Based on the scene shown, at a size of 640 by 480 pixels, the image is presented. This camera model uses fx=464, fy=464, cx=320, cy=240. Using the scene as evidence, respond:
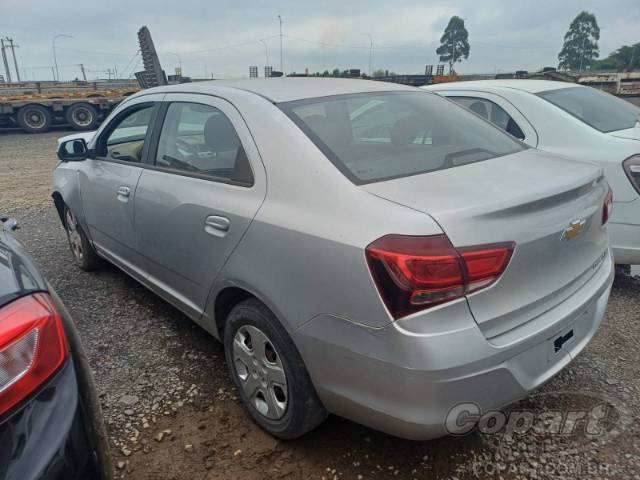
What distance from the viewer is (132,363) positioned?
2871 millimetres

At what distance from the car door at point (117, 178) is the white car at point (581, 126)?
2830 millimetres

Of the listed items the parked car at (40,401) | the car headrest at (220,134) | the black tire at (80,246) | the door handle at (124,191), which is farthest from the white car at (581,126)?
the black tire at (80,246)

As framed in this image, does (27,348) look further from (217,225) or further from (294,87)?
(294,87)

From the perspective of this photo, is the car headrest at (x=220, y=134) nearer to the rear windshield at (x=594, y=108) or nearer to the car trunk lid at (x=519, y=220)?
the car trunk lid at (x=519, y=220)

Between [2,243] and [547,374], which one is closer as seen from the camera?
[2,243]

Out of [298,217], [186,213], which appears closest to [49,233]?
[186,213]

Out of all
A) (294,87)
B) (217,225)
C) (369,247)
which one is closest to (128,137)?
(294,87)

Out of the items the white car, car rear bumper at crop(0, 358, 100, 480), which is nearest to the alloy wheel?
car rear bumper at crop(0, 358, 100, 480)

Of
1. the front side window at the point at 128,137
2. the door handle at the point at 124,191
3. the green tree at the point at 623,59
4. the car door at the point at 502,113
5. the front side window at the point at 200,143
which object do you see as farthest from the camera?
the green tree at the point at 623,59

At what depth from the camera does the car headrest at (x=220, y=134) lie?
7.59 feet

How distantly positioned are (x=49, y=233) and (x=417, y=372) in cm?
541

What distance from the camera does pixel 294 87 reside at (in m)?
2.55

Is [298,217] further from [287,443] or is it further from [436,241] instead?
[287,443]

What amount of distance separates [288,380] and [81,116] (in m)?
19.5
